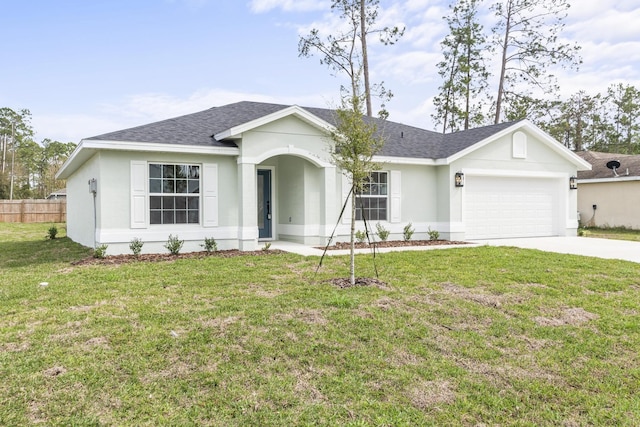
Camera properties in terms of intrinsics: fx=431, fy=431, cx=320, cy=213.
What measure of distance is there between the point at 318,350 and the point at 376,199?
911 cm

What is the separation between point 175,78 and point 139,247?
10.8 meters

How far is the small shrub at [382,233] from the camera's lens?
41.5ft

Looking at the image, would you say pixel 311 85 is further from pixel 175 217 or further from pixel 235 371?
pixel 235 371

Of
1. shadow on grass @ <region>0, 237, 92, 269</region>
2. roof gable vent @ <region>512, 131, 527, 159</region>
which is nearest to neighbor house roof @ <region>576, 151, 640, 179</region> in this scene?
roof gable vent @ <region>512, 131, 527, 159</region>

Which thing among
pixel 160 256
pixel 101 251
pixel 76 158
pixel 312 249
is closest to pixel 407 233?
pixel 312 249

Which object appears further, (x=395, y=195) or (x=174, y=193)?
(x=395, y=195)

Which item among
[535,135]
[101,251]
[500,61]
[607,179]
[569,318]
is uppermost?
[500,61]

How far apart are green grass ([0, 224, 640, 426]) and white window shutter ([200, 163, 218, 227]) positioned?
11.7ft

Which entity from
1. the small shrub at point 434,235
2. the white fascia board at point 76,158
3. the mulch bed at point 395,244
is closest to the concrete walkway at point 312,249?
the mulch bed at point 395,244

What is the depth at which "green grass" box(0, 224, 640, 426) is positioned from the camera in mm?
3234

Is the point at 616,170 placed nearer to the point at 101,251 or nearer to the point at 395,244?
the point at 395,244

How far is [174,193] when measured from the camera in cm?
1051

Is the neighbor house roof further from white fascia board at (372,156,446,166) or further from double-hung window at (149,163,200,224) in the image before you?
double-hung window at (149,163,200,224)

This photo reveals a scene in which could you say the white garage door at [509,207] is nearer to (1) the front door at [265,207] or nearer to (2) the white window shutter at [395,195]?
(2) the white window shutter at [395,195]
